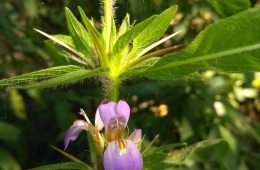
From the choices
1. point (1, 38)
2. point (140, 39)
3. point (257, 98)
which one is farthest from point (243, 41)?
point (257, 98)

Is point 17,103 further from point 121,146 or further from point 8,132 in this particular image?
point 121,146

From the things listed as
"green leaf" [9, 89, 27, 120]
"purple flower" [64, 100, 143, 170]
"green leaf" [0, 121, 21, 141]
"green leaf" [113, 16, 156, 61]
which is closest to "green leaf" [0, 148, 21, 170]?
"green leaf" [0, 121, 21, 141]

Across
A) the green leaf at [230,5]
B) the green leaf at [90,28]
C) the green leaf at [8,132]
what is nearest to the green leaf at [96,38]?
the green leaf at [90,28]

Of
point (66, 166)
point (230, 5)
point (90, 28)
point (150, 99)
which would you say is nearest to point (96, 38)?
point (90, 28)

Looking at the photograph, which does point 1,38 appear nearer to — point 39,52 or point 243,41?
point 39,52

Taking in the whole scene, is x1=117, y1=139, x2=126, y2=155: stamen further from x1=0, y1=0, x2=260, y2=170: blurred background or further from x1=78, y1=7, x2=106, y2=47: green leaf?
x1=0, y1=0, x2=260, y2=170: blurred background

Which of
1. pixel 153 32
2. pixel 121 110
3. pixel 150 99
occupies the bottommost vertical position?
pixel 150 99

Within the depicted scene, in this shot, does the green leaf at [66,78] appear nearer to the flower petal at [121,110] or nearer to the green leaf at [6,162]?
the flower petal at [121,110]
